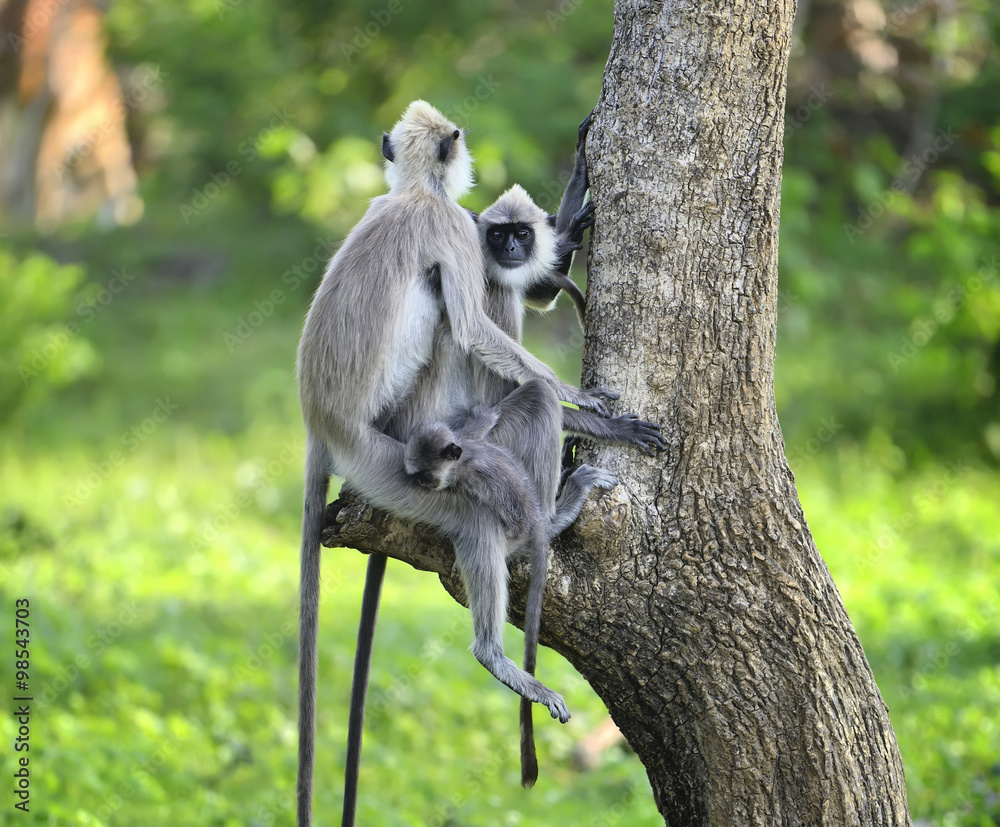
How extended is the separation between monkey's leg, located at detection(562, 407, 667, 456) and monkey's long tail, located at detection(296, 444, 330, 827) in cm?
85

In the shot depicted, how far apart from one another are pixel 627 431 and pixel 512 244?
0.89 meters

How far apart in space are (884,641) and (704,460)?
341 cm

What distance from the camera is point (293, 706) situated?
4965 millimetres

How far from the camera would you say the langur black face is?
10.8 ft

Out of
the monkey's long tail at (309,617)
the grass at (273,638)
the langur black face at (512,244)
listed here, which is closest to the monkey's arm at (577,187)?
the langur black face at (512,244)

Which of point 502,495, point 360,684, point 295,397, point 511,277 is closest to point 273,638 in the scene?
point 360,684

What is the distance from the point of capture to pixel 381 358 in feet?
9.53

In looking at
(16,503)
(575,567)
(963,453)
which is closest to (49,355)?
(16,503)

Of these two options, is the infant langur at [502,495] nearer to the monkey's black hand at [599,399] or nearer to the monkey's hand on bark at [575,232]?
the monkey's black hand at [599,399]

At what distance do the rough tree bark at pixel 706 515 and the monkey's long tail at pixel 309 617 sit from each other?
203 mm

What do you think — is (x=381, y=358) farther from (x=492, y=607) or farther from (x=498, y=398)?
(x=492, y=607)

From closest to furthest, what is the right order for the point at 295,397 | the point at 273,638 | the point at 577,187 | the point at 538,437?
the point at 538,437, the point at 577,187, the point at 273,638, the point at 295,397

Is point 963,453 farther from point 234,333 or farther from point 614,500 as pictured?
point 234,333

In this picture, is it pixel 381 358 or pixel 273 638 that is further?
pixel 273 638
